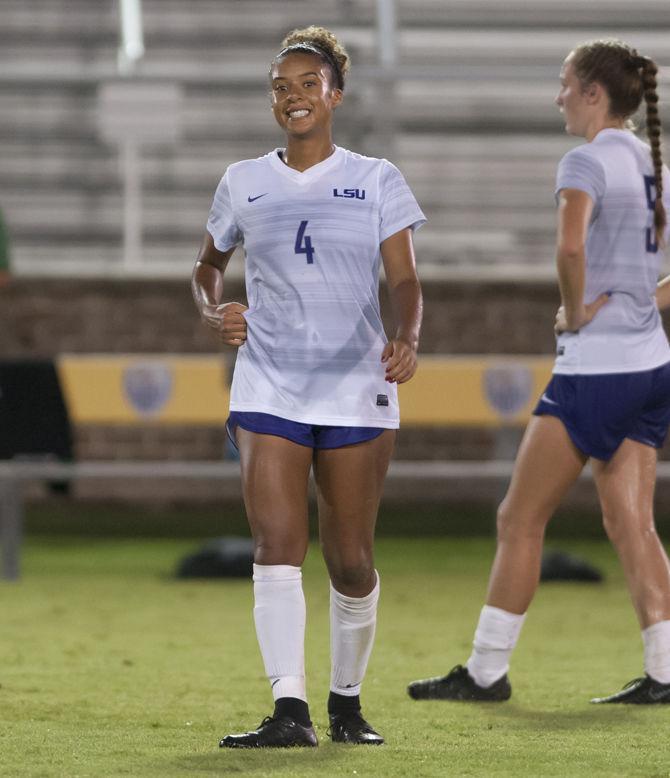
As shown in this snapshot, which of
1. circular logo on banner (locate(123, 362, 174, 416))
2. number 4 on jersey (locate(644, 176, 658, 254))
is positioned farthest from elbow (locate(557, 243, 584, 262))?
circular logo on banner (locate(123, 362, 174, 416))

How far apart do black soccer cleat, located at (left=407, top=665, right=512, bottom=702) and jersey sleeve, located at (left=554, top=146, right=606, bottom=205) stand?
3.93 ft

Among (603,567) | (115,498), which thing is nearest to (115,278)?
(115,498)

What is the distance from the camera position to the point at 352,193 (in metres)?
3.29

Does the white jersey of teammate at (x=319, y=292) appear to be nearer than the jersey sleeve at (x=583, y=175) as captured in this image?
Yes

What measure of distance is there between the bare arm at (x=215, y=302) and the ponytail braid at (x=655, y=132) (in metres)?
1.03

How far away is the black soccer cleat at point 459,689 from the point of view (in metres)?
3.93

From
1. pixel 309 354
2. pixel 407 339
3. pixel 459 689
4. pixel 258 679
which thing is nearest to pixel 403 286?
pixel 407 339

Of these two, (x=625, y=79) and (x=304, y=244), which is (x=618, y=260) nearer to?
(x=625, y=79)

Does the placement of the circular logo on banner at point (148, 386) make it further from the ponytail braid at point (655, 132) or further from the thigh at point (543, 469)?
the ponytail braid at point (655, 132)

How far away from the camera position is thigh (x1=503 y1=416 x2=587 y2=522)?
3797 mm

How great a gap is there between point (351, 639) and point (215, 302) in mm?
762

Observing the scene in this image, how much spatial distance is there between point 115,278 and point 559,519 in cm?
280

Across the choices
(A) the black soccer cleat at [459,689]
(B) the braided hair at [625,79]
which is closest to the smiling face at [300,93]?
(B) the braided hair at [625,79]

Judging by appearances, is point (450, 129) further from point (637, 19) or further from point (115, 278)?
point (115, 278)
